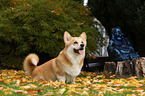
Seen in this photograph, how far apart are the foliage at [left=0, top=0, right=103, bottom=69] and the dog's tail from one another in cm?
199

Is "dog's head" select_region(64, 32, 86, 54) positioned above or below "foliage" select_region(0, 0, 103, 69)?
below

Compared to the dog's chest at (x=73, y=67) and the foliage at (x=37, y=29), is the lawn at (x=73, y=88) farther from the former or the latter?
the foliage at (x=37, y=29)

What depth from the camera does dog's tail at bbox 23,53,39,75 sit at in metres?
4.93

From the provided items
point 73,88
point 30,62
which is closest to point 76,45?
point 73,88

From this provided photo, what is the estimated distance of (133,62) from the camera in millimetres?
5953

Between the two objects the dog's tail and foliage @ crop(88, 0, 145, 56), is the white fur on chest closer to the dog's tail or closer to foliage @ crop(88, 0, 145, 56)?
the dog's tail

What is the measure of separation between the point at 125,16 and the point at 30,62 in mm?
4913

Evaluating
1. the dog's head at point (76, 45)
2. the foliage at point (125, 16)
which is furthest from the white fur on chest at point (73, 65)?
the foliage at point (125, 16)

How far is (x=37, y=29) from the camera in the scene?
24.0ft

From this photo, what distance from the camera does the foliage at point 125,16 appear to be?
295 inches

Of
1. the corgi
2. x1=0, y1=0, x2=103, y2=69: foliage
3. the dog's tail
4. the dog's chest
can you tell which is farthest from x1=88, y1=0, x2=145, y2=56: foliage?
the dog's tail

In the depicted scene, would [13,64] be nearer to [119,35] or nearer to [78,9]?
[78,9]

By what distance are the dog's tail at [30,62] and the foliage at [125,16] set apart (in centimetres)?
444

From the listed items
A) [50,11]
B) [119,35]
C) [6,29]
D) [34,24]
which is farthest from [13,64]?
[119,35]
